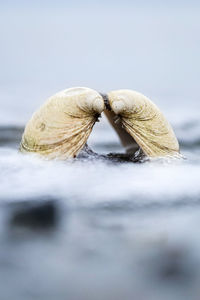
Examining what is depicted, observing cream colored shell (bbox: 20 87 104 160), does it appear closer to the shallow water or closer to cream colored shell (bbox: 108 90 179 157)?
the shallow water

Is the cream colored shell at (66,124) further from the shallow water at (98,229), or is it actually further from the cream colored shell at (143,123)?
the cream colored shell at (143,123)

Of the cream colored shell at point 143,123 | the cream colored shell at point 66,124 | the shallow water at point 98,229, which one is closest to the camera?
the shallow water at point 98,229

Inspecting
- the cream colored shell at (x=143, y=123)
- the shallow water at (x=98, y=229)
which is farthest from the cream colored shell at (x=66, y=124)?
the cream colored shell at (x=143, y=123)

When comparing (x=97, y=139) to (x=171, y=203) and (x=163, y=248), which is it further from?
(x=163, y=248)

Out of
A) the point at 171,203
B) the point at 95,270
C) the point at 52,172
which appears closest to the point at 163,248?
the point at 95,270

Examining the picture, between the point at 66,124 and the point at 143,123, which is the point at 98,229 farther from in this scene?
the point at 143,123

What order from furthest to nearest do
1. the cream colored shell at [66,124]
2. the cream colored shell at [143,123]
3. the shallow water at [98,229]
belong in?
the cream colored shell at [143,123]
the cream colored shell at [66,124]
the shallow water at [98,229]
